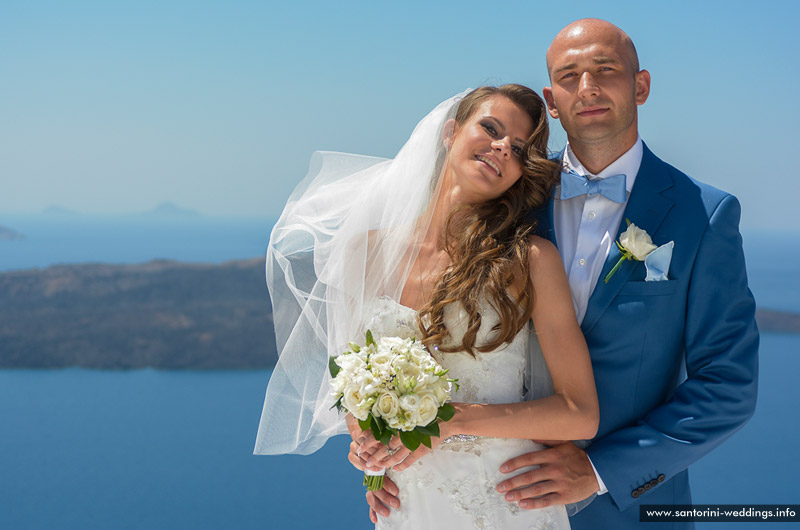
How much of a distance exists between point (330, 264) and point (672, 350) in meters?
1.24

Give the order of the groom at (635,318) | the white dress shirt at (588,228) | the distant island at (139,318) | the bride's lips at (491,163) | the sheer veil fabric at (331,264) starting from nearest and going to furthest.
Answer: the groom at (635,318), the white dress shirt at (588,228), the bride's lips at (491,163), the sheer veil fabric at (331,264), the distant island at (139,318)

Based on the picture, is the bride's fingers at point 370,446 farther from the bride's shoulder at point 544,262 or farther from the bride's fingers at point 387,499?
the bride's shoulder at point 544,262

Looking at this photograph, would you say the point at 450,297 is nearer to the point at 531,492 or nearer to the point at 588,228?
the point at 588,228

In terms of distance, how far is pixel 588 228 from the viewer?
7.72 ft

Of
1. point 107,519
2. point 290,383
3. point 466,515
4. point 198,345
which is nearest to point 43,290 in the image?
point 198,345

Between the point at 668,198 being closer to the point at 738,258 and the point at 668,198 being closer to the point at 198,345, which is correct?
the point at 738,258

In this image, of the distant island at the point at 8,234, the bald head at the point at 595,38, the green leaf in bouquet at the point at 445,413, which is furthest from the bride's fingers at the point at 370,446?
the distant island at the point at 8,234

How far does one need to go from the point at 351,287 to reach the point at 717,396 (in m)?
1.28

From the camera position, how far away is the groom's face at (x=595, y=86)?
229 centimetres

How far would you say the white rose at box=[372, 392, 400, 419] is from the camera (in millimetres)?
1934

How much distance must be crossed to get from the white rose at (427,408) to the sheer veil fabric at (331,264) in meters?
0.58

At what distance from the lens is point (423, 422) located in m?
1.94

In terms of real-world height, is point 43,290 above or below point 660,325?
below

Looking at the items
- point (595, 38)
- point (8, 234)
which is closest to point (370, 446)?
point (595, 38)
